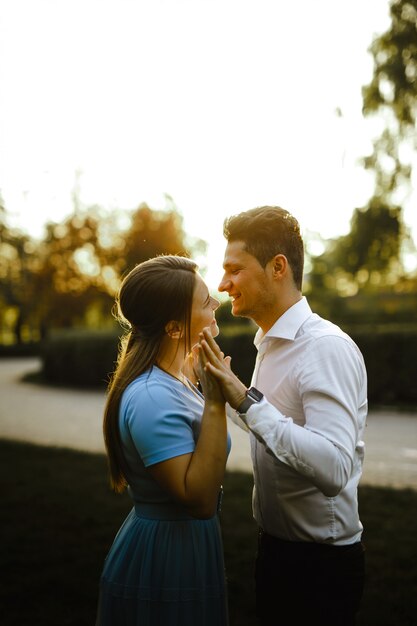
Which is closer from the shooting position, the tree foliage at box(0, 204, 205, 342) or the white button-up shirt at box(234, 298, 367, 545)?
the white button-up shirt at box(234, 298, 367, 545)

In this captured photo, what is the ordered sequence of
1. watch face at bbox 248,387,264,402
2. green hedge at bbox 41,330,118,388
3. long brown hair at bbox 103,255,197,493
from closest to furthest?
watch face at bbox 248,387,264,402, long brown hair at bbox 103,255,197,493, green hedge at bbox 41,330,118,388

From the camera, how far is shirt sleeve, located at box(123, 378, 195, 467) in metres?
2.18

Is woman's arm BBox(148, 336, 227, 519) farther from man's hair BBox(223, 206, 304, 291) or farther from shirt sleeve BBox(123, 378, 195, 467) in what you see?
man's hair BBox(223, 206, 304, 291)

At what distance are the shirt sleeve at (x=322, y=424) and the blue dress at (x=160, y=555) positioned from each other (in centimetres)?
31

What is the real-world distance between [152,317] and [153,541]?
2.88ft

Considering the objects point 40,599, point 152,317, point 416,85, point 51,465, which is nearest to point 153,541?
point 152,317

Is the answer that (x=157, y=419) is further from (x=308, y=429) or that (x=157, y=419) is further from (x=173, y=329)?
(x=308, y=429)

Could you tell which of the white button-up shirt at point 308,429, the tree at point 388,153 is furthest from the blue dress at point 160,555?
the tree at point 388,153

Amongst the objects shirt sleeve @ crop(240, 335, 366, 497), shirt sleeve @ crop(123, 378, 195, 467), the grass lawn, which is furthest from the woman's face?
the grass lawn

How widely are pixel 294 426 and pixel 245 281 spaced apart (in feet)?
2.68

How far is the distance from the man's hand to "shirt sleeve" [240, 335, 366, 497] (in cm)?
8

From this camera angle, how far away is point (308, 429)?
2232 mm

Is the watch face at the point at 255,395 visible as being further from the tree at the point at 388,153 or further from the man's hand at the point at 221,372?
the tree at the point at 388,153

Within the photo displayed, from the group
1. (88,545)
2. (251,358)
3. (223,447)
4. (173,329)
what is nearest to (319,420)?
(223,447)
